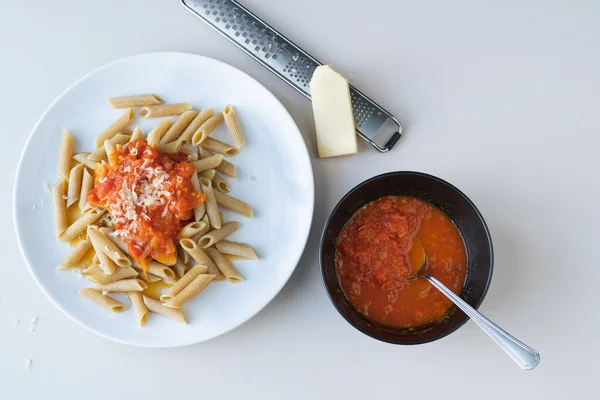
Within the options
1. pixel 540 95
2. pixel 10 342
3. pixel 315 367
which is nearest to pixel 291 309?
pixel 315 367

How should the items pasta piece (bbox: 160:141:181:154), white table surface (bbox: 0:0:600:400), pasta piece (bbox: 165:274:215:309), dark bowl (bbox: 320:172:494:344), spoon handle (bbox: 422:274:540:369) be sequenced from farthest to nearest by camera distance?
white table surface (bbox: 0:0:600:400)
pasta piece (bbox: 160:141:181:154)
pasta piece (bbox: 165:274:215:309)
dark bowl (bbox: 320:172:494:344)
spoon handle (bbox: 422:274:540:369)

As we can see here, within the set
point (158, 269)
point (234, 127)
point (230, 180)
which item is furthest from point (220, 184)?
point (158, 269)

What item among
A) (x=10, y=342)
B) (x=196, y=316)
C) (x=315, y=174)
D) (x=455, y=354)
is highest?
(x=315, y=174)

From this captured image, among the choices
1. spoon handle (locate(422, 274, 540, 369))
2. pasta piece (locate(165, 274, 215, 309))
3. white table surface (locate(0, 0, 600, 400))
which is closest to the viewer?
spoon handle (locate(422, 274, 540, 369))

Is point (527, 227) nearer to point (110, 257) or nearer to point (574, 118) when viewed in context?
point (574, 118)

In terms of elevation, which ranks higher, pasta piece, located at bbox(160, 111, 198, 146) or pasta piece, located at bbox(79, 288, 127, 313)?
pasta piece, located at bbox(160, 111, 198, 146)

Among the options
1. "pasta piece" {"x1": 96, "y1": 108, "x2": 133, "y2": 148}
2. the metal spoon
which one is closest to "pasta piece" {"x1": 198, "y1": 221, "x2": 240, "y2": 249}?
"pasta piece" {"x1": 96, "y1": 108, "x2": 133, "y2": 148}

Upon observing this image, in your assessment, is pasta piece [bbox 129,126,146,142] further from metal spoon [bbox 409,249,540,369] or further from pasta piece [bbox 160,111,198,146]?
metal spoon [bbox 409,249,540,369]
